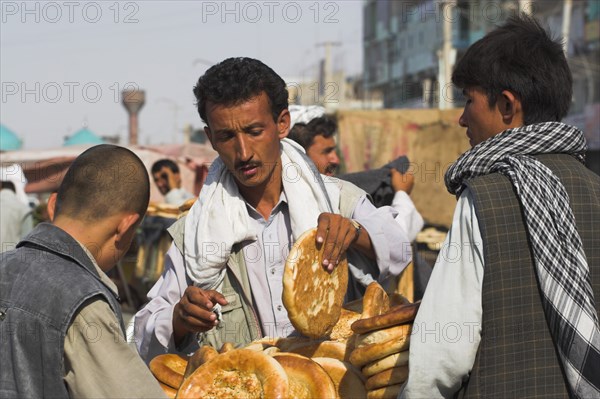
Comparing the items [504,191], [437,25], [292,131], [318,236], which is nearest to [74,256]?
[318,236]

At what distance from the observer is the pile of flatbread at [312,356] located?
2.60 m

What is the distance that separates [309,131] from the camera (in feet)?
16.0

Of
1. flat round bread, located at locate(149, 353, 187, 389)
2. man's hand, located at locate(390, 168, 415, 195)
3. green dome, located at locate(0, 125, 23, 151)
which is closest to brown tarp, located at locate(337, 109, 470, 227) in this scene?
man's hand, located at locate(390, 168, 415, 195)

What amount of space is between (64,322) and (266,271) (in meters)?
1.08

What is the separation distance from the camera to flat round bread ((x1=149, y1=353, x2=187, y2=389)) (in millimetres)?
2852

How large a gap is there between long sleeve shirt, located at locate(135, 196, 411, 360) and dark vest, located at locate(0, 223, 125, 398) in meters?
0.83

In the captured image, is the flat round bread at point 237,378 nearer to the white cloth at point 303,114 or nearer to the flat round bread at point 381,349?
the flat round bread at point 381,349

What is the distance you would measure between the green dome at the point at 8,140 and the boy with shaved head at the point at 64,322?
20.6 metres

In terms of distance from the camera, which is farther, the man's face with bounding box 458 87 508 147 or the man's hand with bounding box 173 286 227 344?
the man's hand with bounding box 173 286 227 344

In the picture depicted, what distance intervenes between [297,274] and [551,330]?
817 millimetres

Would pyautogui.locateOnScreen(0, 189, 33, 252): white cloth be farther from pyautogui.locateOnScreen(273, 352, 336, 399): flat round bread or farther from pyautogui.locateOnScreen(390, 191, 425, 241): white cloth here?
pyautogui.locateOnScreen(273, 352, 336, 399): flat round bread

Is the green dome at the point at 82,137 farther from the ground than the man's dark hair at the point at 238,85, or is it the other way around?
the man's dark hair at the point at 238,85

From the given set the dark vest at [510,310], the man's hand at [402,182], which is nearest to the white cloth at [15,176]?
the man's hand at [402,182]

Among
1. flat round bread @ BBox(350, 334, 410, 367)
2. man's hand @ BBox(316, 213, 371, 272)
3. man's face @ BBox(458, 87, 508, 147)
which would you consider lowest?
flat round bread @ BBox(350, 334, 410, 367)
